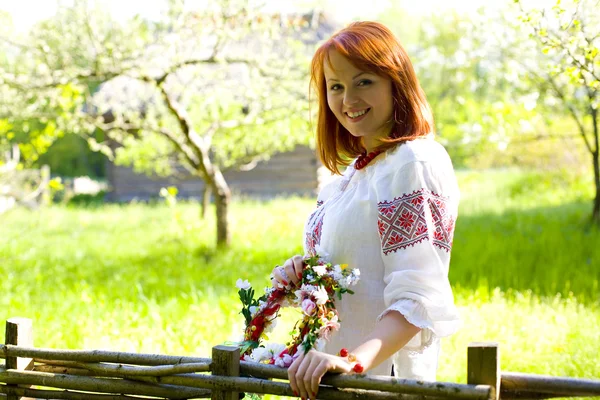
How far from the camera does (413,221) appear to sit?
189cm

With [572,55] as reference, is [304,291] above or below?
below

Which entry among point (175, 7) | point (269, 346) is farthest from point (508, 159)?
point (269, 346)

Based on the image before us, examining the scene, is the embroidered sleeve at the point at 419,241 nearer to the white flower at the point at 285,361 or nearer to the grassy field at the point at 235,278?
the white flower at the point at 285,361

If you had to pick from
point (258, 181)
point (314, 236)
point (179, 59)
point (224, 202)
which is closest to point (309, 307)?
point (314, 236)

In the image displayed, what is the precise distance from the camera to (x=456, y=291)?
239 inches

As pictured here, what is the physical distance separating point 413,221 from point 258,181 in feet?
53.5

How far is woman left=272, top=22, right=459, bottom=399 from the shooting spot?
186cm

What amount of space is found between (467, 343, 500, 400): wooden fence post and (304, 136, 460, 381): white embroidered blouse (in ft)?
0.29

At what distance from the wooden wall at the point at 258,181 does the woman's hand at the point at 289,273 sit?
1506 cm

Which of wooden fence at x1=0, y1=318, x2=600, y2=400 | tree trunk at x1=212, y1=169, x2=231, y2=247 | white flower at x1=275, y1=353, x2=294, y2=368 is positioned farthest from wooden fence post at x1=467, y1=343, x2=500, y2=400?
tree trunk at x1=212, y1=169, x2=231, y2=247

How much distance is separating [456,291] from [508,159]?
16688 mm

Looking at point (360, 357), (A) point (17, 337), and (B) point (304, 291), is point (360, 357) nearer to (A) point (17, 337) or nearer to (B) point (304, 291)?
(B) point (304, 291)

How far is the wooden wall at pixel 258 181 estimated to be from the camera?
57.9ft

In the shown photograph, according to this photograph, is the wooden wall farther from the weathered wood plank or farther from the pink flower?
the pink flower
